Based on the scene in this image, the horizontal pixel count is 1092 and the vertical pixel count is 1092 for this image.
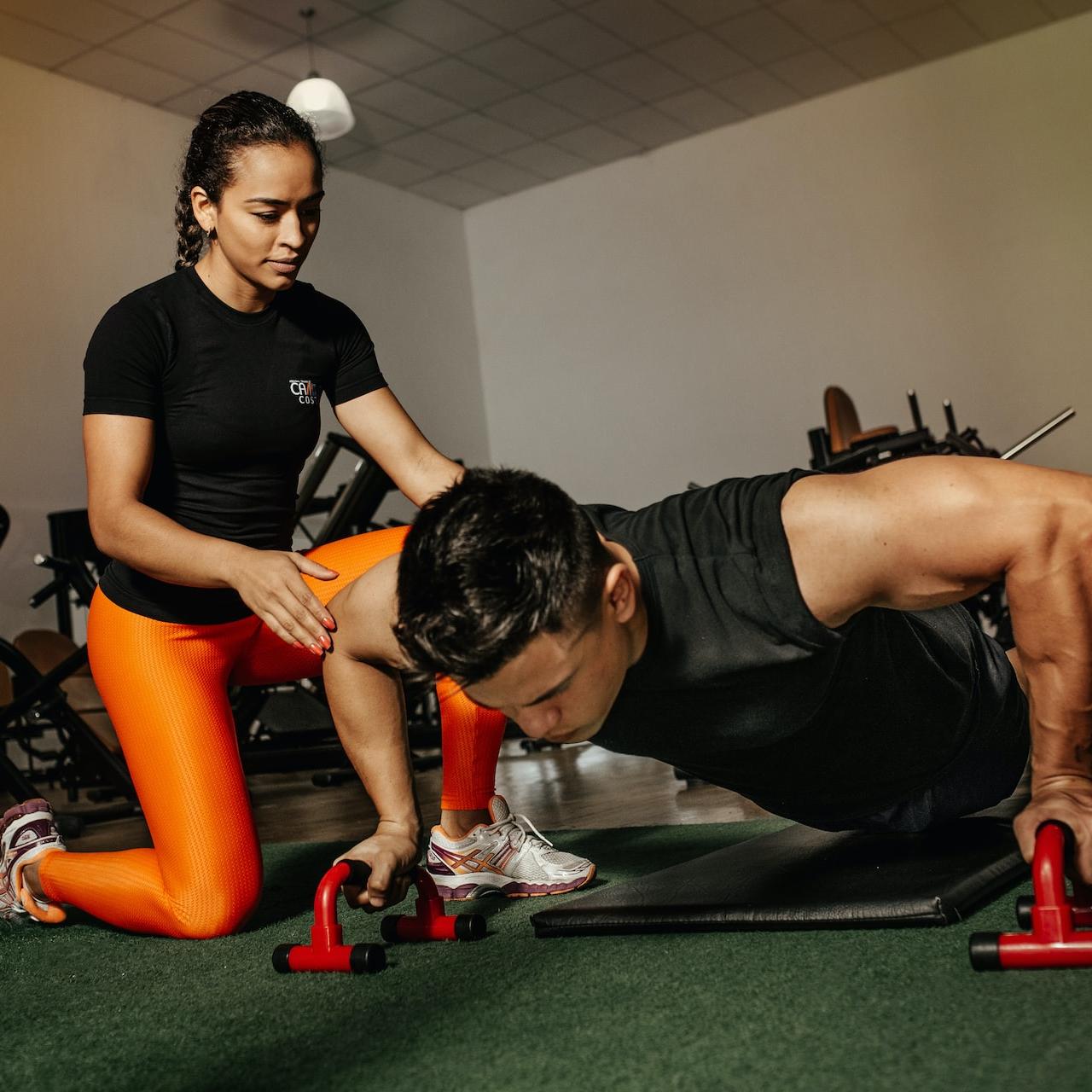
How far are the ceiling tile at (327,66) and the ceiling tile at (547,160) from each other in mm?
1441

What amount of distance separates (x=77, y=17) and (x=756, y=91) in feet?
12.2

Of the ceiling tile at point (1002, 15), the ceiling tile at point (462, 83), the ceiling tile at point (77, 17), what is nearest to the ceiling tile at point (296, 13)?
the ceiling tile at point (77, 17)

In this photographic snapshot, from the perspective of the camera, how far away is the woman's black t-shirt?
5.41ft

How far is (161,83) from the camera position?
602 centimetres

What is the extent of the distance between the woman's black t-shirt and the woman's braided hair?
0.51ft

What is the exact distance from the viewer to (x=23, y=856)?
1.85m

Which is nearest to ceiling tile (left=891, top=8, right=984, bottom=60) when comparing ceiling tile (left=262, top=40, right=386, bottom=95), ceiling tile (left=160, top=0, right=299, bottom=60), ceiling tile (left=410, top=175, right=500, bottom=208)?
ceiling tile (left=262, top=40, right=386, bottom=95)

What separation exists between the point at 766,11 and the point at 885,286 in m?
1.72

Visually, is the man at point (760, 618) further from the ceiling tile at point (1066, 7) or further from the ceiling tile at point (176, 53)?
the ceiling tile at point (1066, 7)

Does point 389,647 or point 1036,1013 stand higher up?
point 389,647

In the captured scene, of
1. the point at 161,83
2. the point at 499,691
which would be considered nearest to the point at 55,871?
the point at 499,691

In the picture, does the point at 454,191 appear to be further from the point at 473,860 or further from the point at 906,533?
the point at 906,533

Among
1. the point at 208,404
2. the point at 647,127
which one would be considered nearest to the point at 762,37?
the point at 647,127

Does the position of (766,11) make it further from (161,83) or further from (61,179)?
(61,179)
